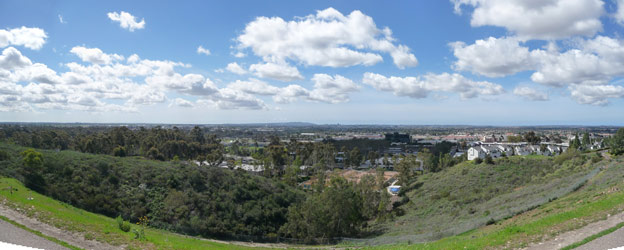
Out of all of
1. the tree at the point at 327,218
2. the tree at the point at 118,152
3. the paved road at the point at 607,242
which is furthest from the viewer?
the tree at the point at 118,152

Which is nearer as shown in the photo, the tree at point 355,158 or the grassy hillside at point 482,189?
the grassy hillside at point 482,189

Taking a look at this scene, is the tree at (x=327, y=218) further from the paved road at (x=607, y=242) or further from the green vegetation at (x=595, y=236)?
the paved road at (x=607, y=242)

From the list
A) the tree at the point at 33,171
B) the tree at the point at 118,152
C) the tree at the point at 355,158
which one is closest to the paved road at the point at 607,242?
the tree at the point at 33,171

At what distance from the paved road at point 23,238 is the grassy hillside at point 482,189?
18.0m

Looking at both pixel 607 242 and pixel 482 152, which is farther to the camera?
pixel 482 152

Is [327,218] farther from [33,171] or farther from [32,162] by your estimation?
[32,162]

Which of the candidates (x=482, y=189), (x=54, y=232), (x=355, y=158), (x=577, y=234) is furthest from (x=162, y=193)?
(x=355, y=158)

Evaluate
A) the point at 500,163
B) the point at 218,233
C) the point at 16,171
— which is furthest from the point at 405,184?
the point at 16,171

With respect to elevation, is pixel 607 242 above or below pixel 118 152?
above

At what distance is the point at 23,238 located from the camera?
10711 millimetres

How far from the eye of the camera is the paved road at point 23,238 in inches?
402

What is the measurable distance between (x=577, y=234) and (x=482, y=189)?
27.1 m

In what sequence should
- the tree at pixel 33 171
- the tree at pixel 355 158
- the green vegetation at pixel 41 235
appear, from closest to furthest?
the green vegetation at pixel 41 235, the tree at pixel 33 171, the tree at pixel 355 158

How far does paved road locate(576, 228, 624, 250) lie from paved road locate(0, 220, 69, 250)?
1514 cm
